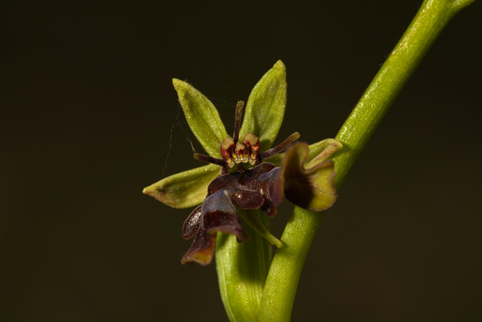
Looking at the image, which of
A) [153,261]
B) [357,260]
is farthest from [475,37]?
[153,261]

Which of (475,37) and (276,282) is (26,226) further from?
(475,37)

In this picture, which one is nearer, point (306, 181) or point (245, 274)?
point (306, 181)

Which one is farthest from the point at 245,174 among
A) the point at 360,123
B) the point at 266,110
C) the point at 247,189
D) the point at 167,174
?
the point at 167,174

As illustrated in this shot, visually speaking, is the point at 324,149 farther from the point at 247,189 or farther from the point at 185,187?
the point at 185,187

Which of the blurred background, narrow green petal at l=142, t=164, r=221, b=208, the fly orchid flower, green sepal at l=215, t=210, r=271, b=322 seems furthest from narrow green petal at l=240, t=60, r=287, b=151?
the blurred background

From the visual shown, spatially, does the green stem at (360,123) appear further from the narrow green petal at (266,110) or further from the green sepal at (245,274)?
the narrow green petal at (266,110)

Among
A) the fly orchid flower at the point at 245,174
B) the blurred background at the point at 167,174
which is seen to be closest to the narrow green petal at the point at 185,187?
the fly orchid flower at the point at 245,174

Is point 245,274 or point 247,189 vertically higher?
point 247,189
